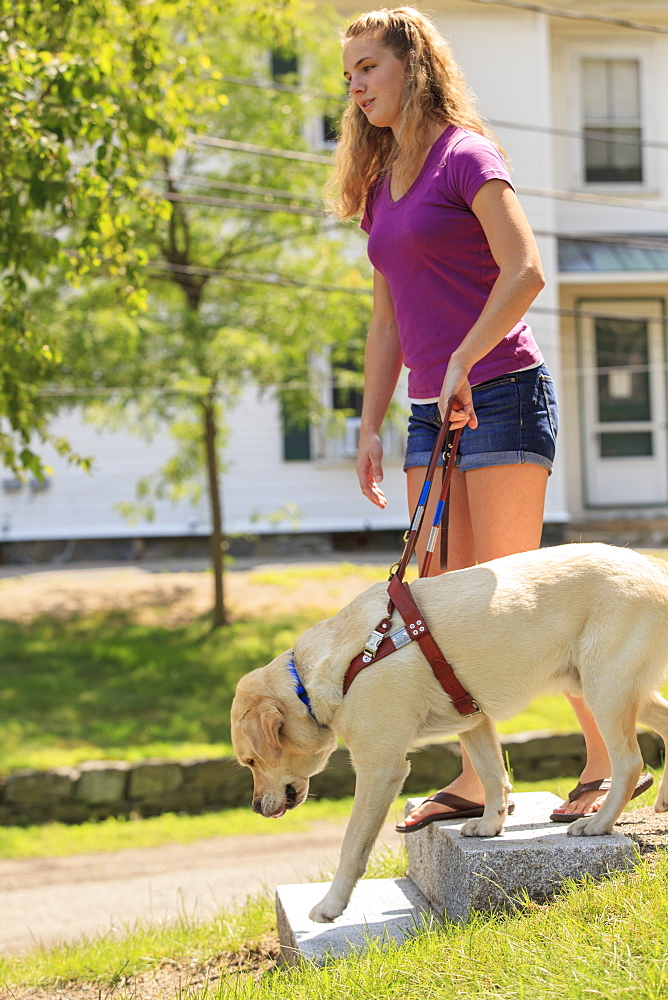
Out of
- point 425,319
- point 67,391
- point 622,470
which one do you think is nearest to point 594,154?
point 622,470

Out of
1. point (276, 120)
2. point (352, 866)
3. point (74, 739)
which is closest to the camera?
point (352, 866)

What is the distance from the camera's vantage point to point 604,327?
16172 millimetres

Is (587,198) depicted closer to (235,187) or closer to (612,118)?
(235,187)

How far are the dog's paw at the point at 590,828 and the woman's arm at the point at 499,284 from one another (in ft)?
4.05

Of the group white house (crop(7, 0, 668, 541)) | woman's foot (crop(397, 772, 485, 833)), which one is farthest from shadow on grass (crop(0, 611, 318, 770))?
woman's foot (crop(397, 772, 485, 833))

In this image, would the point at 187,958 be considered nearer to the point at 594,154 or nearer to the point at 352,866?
the point at 352,866

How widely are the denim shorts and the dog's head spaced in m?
0.86

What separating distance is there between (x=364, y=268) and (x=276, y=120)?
6.18ft

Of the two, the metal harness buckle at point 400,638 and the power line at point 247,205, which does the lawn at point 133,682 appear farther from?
the metal harness buckle at point 400,638

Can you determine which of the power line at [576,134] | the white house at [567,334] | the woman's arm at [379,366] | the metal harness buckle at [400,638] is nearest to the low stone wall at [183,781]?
the woman's arm at [379,366]

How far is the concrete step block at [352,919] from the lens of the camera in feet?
9.34

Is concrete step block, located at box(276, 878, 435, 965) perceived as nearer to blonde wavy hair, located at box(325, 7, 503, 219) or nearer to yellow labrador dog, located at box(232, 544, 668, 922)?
yellow labrador dog, located at box(232, 544, 668, 922)

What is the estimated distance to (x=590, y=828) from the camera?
2977 millimetres

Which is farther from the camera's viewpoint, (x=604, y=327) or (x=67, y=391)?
(x=604, y=327)
